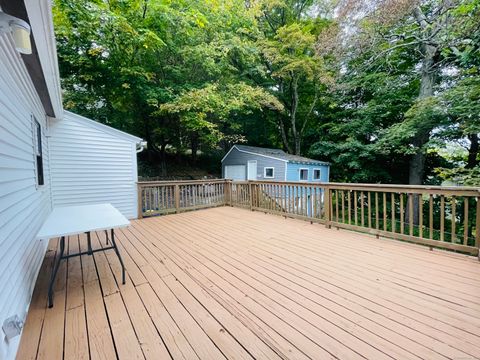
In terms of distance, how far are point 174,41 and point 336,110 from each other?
10.1 m

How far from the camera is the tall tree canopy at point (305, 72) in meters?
6.68

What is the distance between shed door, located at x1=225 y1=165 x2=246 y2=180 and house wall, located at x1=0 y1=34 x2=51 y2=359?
11.1m

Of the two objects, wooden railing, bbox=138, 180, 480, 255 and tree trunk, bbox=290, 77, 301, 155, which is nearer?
wooden railing, bbox=138, 180, 480, 255

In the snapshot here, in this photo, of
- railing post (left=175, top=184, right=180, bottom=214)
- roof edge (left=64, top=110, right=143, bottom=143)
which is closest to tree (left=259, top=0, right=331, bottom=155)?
railing post (left=175, top=184, right=180, bottom=214)

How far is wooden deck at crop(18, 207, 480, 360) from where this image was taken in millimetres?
1461

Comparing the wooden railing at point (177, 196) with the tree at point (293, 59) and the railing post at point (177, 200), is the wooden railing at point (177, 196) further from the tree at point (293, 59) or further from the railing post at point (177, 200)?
the tree at point (293, 59)

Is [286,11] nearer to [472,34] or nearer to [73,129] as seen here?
[472,34]

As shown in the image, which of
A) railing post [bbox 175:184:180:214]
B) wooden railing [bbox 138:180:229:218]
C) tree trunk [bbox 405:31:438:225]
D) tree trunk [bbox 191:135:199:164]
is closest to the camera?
wooden railing [bbox 138:180:229:218]

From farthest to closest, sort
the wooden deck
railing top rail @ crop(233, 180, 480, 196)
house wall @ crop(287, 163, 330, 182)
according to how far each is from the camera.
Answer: house wall @ crop(287, 163, 330, 182)
railing top rail @ crop(233, 180, 480, 196)
the wooden deck

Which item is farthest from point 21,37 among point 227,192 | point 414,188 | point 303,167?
point 303,167

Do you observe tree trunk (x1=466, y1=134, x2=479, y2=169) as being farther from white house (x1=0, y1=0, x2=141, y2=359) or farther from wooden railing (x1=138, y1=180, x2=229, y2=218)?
white house (x1=0, y1=0, x2=141, y2=359)

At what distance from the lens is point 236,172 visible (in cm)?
1396

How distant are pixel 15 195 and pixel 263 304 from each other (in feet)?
7.59

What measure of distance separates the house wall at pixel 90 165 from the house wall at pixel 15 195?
2.23m
